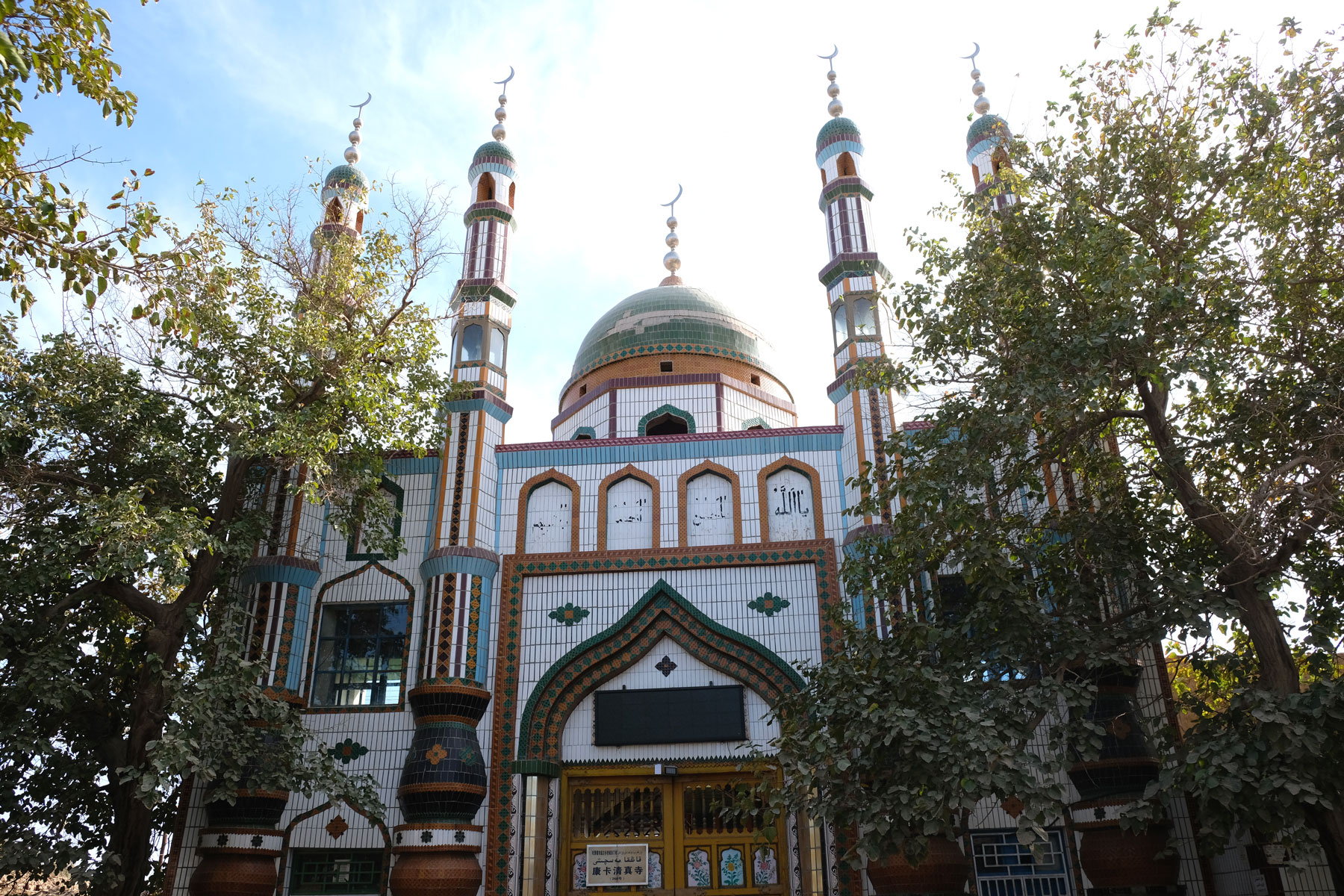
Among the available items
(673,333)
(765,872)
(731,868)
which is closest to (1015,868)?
(765,872)

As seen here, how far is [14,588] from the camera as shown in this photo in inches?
399

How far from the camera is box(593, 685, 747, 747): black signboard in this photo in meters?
12.0

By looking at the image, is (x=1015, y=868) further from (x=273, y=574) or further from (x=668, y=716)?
(x=273, y=574)

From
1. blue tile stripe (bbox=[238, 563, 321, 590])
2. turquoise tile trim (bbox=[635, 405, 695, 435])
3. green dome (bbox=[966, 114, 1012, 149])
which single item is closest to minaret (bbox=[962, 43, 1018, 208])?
green dome (bbox=[966, 114, 1012, 149])

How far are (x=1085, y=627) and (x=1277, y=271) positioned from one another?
3.36 metres

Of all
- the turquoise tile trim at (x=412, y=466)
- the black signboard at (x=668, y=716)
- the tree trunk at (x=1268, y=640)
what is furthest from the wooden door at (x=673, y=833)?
the tree trunk at (x=1268, y=640)

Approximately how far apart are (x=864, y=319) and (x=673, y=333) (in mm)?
4349

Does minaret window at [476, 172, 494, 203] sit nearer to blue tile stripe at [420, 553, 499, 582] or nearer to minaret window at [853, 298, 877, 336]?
minaret window at [853, 298, 877, 336]

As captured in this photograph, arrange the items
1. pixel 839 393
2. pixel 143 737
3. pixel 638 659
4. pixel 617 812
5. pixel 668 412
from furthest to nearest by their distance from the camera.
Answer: pixel 668 412 → pixel 839 393 → pixel 638 659 → pixel 617 812 → pixel 143 737

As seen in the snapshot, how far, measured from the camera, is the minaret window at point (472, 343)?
45.8 feet

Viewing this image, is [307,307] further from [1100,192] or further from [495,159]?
[1100,192]

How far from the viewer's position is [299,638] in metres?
12.4

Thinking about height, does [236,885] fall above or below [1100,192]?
below

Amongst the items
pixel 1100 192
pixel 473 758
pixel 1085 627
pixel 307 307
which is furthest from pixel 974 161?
pixel 473 758
